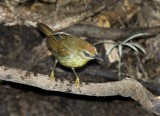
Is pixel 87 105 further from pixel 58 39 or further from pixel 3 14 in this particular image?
pixel 3 14

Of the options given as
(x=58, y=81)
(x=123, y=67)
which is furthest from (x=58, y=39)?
(x=123, y=67)

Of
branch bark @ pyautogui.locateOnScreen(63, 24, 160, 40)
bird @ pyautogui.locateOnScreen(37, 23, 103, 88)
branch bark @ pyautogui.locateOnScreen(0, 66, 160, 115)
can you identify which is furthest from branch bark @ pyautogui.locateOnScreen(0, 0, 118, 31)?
branch bark @ pyautogui.locateOnScreen(0, 66, 160, 115)

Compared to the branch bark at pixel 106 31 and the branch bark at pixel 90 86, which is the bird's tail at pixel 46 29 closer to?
the branch bark at pixel 106 31

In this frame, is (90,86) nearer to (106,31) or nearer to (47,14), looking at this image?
(106,31)

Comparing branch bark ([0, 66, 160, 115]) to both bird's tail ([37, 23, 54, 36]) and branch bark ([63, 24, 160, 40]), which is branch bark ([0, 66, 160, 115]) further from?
branch bark ([63, 24, 160, 40])

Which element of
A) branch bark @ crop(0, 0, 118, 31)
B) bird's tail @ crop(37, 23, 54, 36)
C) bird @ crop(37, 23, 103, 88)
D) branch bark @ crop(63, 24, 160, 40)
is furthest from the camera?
branch bark @ crop(63, 24, 160, 40)
